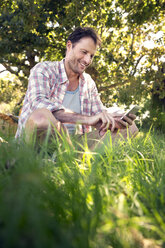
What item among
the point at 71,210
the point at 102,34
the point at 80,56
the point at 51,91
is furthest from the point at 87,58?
the point at 102,34

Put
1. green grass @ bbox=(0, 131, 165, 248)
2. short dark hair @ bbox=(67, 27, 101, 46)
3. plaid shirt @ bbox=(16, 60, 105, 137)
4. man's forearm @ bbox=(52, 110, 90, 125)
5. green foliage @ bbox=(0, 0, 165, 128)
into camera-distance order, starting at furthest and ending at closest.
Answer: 1. green foliage @ bbox=(0, 0, 165, 128)
2. short dark hair @ bbox=(67, 27, 101, 46)
3. plaid shirt @ bbox=(16, 60, 105, 137)
4. man's forearm @ bbox=(52, 110, 90, 125)
5. green grass @ bbox=(0, 131, 165, 248)

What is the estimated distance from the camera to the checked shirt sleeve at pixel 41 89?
2.53 meters

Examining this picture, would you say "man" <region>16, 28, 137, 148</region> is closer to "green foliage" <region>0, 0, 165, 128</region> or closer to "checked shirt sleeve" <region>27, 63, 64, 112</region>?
"checked shirt sleeve" <region>27, 63, 64, 112</region>

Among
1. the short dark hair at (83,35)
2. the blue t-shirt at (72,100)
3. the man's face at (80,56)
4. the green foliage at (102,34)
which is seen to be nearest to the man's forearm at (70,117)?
the blue t-shirt at (72,100)

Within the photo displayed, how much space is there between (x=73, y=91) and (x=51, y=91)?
1.66ft

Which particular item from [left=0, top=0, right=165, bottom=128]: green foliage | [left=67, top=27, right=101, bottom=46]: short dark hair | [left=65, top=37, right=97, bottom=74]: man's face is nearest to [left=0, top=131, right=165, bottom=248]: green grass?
[left=65, top=37, right=97, bottom=74]: man's face

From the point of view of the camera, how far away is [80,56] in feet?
11.8

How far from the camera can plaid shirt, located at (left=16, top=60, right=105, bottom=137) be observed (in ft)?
8.84

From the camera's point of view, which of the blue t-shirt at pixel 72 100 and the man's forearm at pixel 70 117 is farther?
the blue t-shirt at pixel 72 100

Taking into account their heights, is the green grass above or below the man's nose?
below

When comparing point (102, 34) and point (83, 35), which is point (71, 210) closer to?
point (83, 35)

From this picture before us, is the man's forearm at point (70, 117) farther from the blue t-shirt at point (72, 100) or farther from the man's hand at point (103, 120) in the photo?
the blue t-shirt at point (72, 100)

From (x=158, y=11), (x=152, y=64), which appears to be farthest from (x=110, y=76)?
(x=158, y=11)

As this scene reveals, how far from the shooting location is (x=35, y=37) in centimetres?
786
